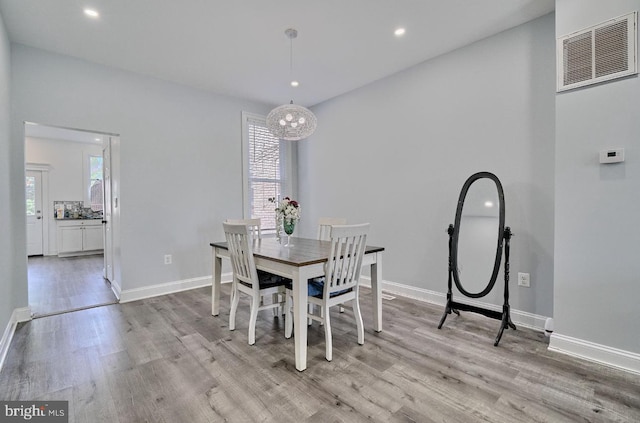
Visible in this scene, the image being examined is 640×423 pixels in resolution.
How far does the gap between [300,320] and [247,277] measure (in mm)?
723

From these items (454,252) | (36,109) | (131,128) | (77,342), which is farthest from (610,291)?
(36,109)

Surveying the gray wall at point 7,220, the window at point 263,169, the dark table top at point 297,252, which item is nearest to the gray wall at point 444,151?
the window at point 263,169

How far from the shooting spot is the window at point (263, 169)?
4797mm

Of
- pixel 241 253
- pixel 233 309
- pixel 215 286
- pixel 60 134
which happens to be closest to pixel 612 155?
pixel 241 253

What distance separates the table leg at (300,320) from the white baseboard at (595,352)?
76.7 inches

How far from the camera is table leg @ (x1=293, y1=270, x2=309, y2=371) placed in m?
2.08

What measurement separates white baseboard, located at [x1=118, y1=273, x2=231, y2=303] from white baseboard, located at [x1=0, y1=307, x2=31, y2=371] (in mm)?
826

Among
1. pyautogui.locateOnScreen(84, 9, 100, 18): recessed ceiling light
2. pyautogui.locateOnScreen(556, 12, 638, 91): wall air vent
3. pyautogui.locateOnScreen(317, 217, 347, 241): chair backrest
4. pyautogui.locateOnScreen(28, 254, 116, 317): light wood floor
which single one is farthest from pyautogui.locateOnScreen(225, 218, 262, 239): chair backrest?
pyautogui.locateOnScreen(556, 12, 638, 91): wall air vent

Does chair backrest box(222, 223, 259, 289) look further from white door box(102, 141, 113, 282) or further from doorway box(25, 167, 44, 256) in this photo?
doorway box(25, 167, 44, 256)

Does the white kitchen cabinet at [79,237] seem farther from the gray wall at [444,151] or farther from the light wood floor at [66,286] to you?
the gray wall at [444,151]

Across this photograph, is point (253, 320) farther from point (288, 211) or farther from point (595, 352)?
point (595, 352)

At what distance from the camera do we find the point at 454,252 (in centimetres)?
289

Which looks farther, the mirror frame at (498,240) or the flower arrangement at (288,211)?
the flower arrangement at (288,211)

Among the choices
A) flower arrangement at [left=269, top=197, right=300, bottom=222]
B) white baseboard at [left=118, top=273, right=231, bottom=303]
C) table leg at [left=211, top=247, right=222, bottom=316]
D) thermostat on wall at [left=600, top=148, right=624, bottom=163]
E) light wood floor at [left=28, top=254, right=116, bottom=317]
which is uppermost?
thermostat on wall at [left=600, top=148, right=624, bottom=163]
